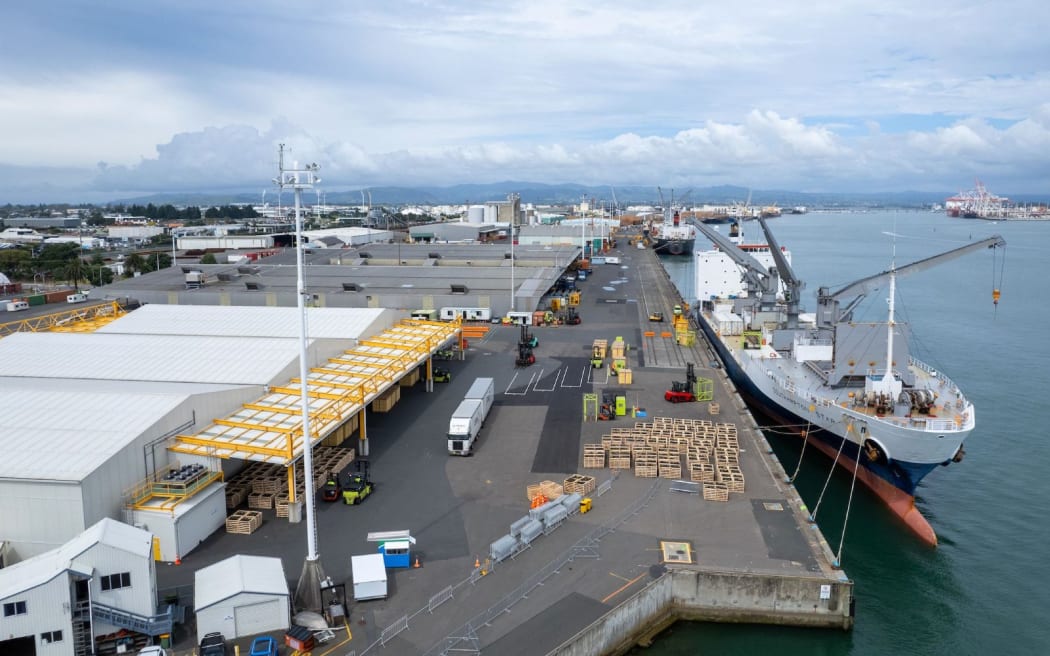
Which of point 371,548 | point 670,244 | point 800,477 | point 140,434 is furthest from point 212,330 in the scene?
point 670,244

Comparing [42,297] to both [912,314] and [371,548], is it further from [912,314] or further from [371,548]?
[912,314]

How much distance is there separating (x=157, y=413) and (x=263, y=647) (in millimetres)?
8683

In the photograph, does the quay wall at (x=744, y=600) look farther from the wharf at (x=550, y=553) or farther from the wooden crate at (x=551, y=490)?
the wooden crate at (x=551, y=490)

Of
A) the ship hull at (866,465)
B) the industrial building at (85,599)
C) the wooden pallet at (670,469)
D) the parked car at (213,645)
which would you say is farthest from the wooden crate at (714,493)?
the industrial building at (85,599)

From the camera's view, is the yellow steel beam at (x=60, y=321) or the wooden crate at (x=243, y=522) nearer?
the wooden crate at (x=243, y=522)

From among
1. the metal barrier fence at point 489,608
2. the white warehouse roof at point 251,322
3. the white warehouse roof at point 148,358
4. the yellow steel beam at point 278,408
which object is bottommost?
the metal barrier fence at point 489,608

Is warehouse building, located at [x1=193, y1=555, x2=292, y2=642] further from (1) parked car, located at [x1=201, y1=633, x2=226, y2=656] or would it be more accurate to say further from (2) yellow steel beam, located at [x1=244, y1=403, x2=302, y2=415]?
(2) yellow steel beam, located at [x1=244, y1=403, x2=302, y2=415]

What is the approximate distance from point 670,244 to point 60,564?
423 ft

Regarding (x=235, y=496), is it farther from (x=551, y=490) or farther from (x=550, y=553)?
(x=550, y=553)

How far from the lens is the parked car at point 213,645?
44.6ft

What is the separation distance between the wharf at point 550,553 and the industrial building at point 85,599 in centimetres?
105

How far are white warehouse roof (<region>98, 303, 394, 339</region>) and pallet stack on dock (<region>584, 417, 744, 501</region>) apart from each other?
43.0 feet

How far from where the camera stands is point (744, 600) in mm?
17109

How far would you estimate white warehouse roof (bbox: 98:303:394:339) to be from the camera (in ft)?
105
